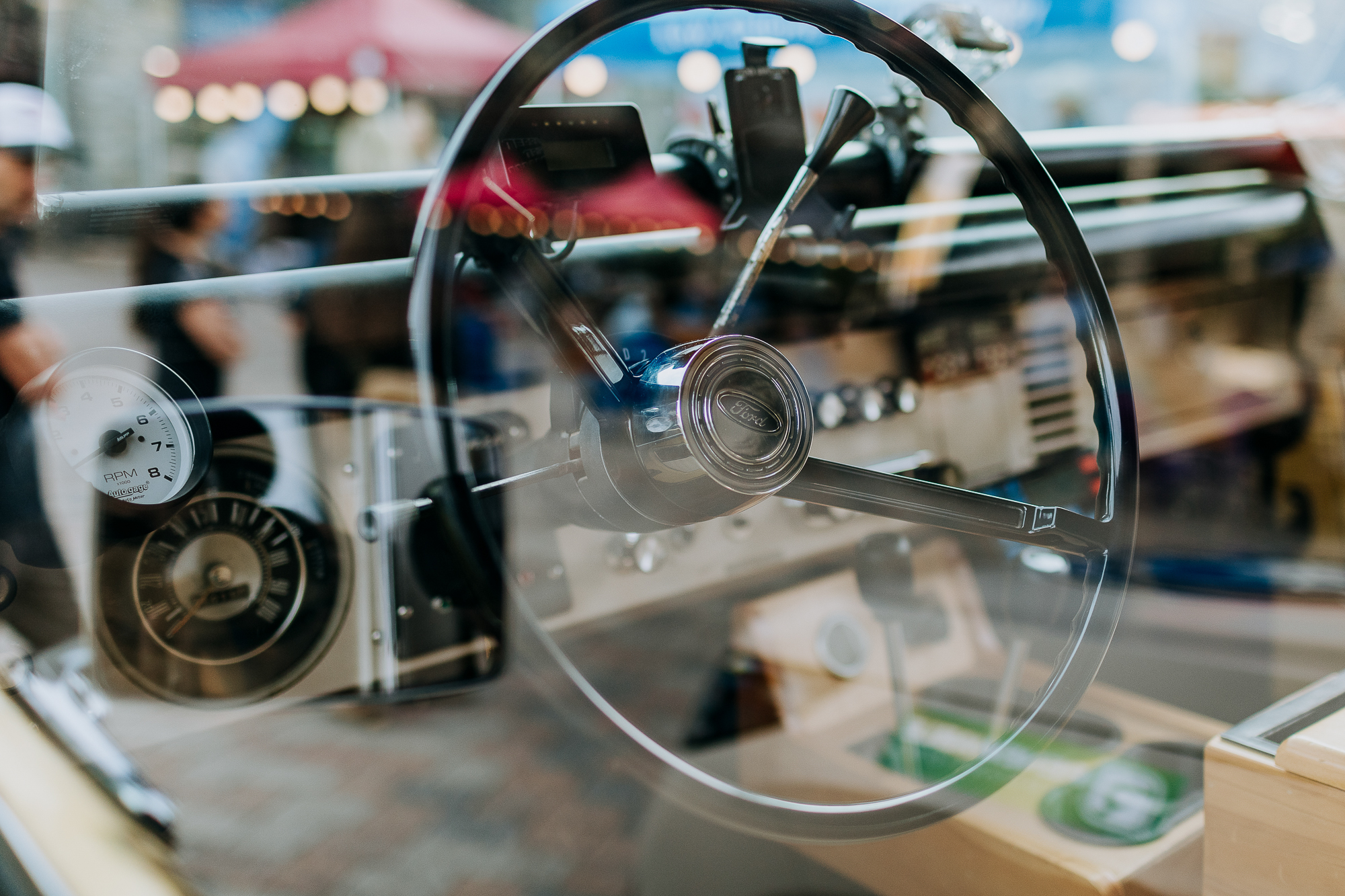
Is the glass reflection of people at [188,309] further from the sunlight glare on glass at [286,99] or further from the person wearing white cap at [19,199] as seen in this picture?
the sunlight glare on glass at [286,99]

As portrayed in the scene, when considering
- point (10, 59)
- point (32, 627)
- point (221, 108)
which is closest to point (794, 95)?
point (221, 108)

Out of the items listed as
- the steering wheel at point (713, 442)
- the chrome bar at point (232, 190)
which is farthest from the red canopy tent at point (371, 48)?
the steering wheel at point (713, 442)

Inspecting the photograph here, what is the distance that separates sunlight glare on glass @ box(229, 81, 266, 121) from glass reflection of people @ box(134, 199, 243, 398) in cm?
16

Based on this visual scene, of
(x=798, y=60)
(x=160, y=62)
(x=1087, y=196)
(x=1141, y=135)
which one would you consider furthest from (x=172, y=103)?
(x=1141, y=135)

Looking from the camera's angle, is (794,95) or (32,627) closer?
(32,627)

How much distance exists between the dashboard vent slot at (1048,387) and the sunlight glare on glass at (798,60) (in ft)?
2.41

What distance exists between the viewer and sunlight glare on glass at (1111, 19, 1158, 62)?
84.5 inches

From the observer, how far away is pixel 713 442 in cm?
64

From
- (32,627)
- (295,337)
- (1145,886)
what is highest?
(295,337)

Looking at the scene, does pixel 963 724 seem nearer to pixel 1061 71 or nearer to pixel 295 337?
pixel 295 337

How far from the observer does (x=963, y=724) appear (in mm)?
1374

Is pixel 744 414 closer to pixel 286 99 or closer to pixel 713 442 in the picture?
pixel 713 442

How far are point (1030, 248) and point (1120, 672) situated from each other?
66cm

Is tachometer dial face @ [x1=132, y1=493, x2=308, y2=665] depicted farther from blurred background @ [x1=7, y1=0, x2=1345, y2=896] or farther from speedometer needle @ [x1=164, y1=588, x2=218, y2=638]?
blurred background @ [x1=7, y1=0, x2=1345, y2=896]
